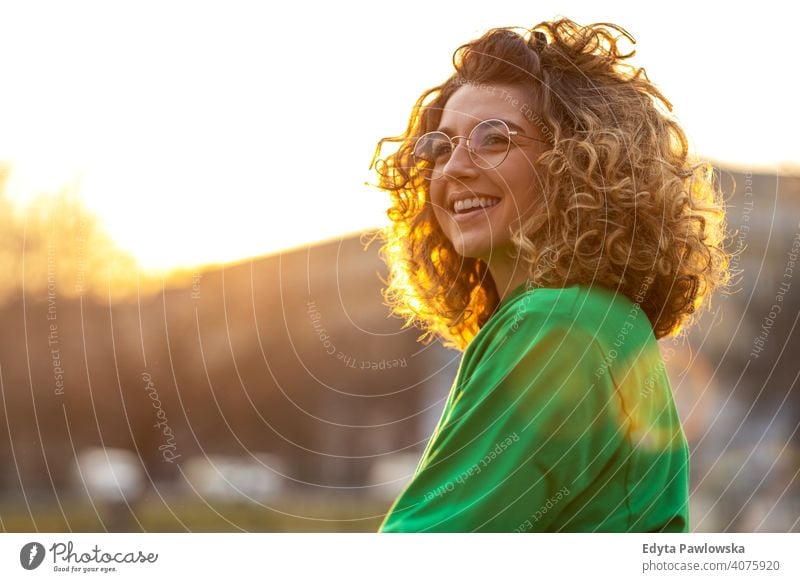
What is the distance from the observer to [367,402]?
327 inches

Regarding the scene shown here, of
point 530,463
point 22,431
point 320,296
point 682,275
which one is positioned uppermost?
point 682,275

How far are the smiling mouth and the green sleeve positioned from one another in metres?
0.28

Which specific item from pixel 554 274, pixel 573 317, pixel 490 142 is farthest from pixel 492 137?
pixel 573 317

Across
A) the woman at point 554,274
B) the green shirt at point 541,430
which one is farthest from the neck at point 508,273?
the green shirt at point 541,430

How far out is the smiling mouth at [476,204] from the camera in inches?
52.7

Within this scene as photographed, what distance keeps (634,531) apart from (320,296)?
483 cm

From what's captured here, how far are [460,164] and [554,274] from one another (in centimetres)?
24

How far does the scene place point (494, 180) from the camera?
1.34 metres

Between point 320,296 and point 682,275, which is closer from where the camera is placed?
point 682,275

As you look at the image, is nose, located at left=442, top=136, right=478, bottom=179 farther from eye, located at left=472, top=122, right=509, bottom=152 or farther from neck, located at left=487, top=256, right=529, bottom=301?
neck, located at left=487, top=256, right=529, bottom=301

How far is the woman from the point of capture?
42.4 inches

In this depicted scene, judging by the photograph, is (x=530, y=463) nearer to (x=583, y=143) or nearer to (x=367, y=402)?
(x=583, y=143)

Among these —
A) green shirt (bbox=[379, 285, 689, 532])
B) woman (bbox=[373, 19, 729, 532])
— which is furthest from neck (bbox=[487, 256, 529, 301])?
green shirt (bbox=[379, 285, 689, 532])
